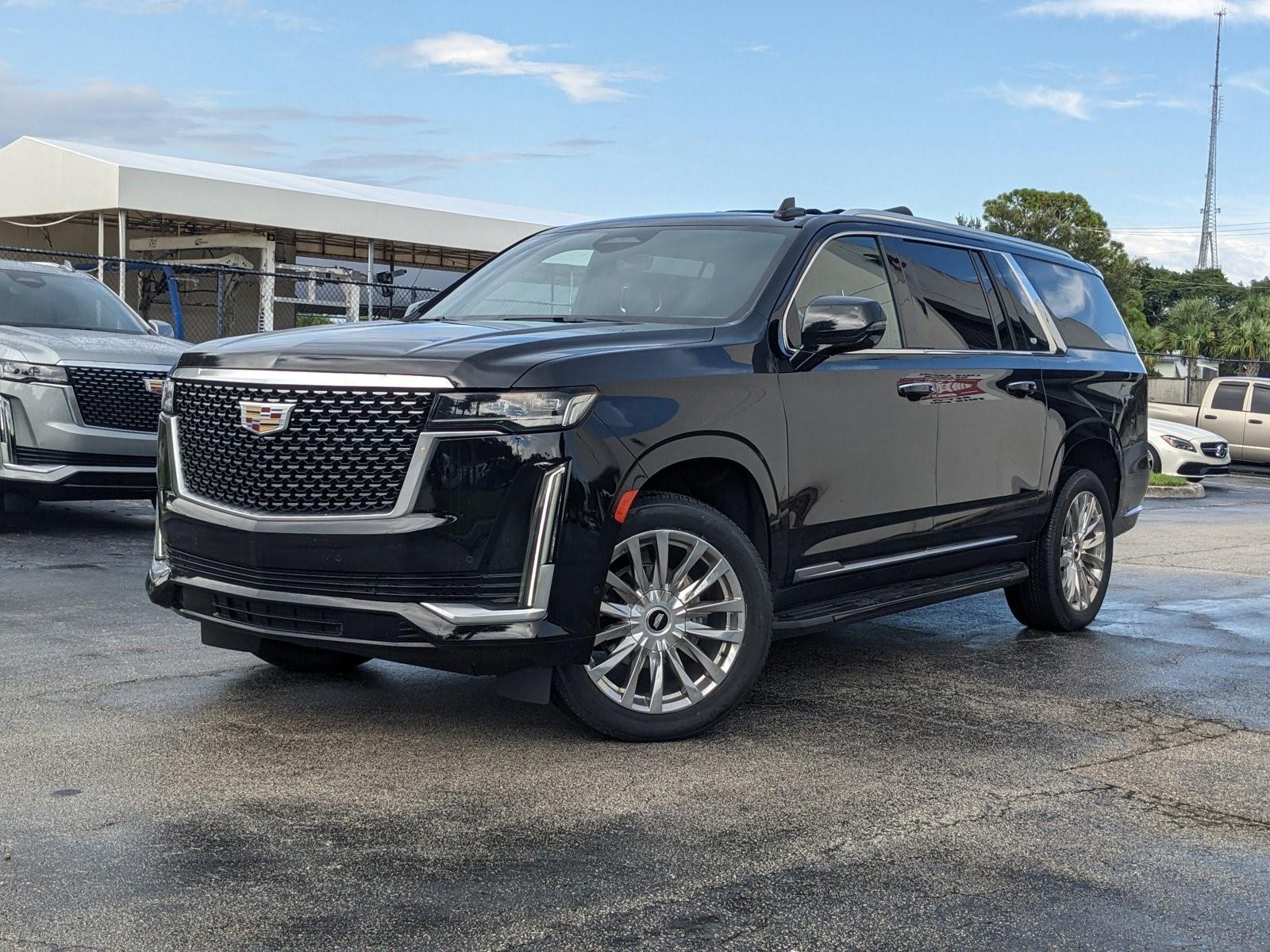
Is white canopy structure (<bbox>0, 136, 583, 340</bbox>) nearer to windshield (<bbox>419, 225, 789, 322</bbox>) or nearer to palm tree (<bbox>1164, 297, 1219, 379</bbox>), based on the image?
windshield (<bbox>419, 225, 789, 322</bbox>)

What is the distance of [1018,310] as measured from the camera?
7.36 meters

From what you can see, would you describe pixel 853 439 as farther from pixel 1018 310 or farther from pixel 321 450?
pixel 321 450

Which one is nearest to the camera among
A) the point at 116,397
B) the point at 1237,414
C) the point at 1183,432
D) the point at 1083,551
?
the point at 1083,551

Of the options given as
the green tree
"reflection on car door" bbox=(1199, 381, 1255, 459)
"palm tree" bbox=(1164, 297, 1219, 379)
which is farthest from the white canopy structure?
the green tree

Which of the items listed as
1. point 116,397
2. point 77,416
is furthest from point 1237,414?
point 77,416

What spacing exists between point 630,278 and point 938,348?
1433 millimetres

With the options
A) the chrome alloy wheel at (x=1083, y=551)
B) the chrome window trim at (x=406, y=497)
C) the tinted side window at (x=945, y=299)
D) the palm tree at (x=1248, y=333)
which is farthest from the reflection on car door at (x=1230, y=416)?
the palm tree at (x=1248, y=333)

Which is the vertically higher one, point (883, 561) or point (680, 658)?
point (883, 561)

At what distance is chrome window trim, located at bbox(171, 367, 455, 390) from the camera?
4.74 meters

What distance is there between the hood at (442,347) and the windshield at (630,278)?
0.30 m

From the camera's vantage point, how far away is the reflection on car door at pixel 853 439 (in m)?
5.68

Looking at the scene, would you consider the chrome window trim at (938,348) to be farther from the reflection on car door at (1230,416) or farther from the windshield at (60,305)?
the reflection on car door at (1230,416)

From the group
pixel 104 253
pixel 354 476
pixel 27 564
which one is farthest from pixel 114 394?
pixel 104 253

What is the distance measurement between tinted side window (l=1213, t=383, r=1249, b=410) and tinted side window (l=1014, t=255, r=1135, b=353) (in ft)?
61.7
